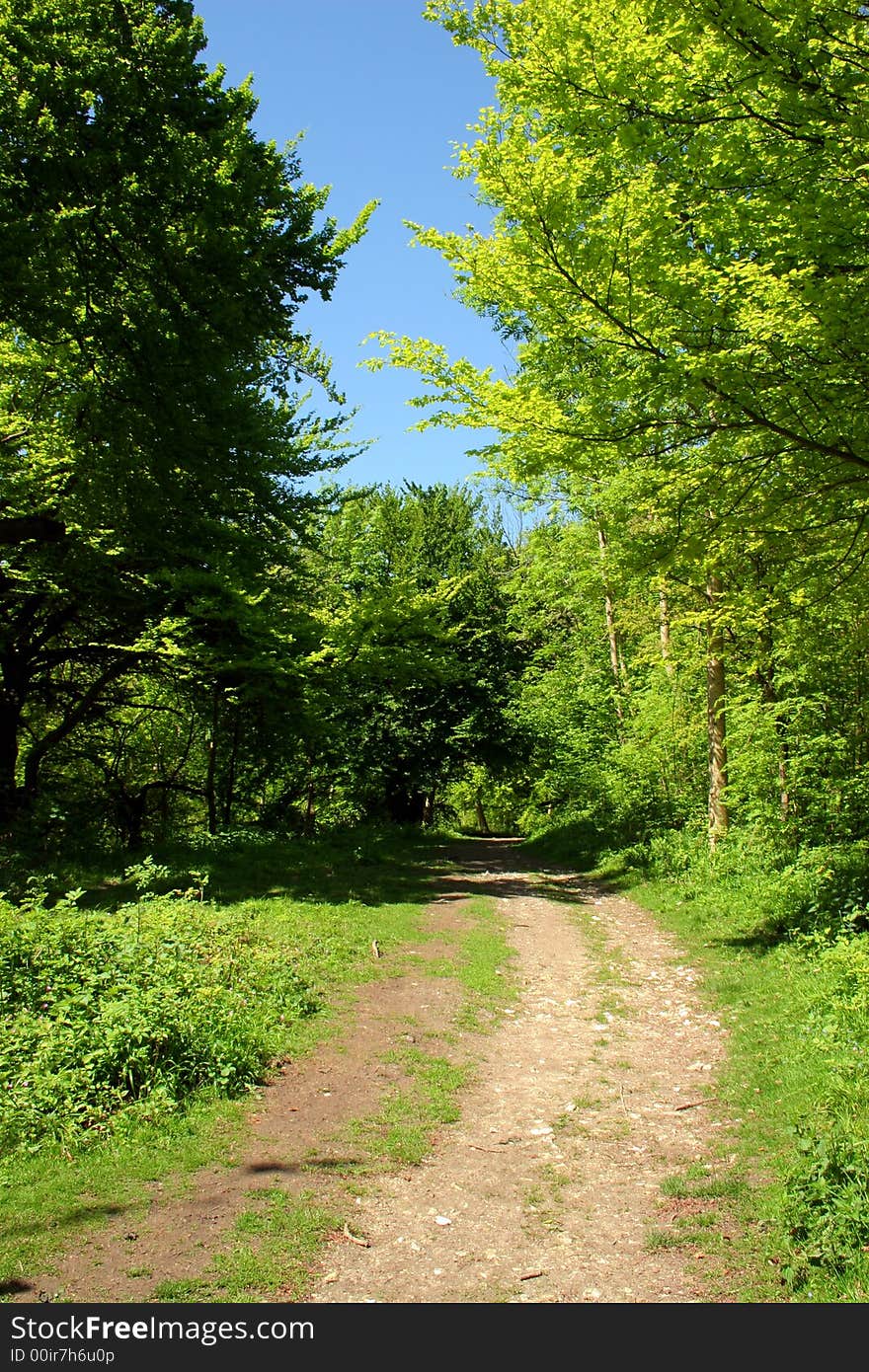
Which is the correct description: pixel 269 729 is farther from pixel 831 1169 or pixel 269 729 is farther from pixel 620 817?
pixel 831 1169

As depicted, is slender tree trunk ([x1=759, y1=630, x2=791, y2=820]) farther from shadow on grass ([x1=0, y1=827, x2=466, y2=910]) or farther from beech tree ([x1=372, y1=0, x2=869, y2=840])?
shadow on grass ([x1=0, y1=827, x2=466, y2=910])

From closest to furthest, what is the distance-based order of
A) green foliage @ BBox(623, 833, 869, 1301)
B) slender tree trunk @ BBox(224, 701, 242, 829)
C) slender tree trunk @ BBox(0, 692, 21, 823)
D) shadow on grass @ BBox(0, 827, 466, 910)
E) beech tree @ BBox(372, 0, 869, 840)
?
green foliage @ BBox(623, 833, 869, 1301) < beech tree @ BBox(372, 0, 869, 840) < shadow on grass @ BBox(0, 827, 466, 910) < slender tree trunk @ BBox(0, 692, 21, 823) < slender tree trunk @ BBox(224, 701, 242, 829)

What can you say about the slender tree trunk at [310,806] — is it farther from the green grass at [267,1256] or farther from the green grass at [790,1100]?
the green grass at [267,1256]

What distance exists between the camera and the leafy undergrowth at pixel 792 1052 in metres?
3.75

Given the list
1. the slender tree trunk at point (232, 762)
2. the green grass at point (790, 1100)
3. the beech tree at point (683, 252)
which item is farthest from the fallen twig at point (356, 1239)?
the slender tree trunk at point (232, 762)

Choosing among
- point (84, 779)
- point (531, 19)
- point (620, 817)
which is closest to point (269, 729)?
point (84, 779)

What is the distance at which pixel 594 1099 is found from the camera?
614 cm

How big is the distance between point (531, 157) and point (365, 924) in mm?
9170

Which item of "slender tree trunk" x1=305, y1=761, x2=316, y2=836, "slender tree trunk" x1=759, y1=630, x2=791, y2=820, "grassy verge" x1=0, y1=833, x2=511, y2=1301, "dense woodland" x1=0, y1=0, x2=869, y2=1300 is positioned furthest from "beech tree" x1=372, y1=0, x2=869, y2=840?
"slender tree trunk" x1=305, y1=761, x2=316, y2=836

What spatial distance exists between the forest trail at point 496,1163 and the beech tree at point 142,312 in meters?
7.50

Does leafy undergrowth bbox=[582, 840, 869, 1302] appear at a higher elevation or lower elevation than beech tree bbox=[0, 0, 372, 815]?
lower

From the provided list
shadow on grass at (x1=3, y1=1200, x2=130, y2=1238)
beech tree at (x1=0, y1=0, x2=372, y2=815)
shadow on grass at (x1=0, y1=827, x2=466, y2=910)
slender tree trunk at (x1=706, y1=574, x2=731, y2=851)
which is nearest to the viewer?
shadow on grass at (x1=3, y1=1200, x2=130, y2=1238)

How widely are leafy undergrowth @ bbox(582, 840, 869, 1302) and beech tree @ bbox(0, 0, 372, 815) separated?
347 inches

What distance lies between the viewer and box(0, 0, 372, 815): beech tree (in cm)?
837
